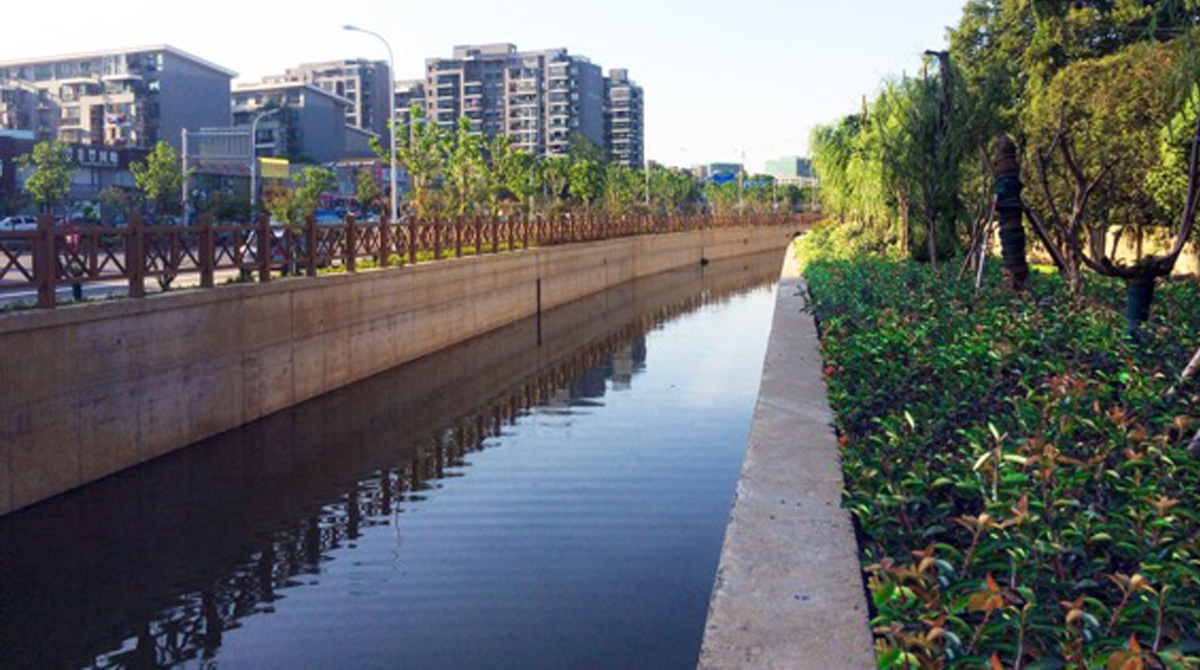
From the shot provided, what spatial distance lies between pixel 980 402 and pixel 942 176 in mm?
14170

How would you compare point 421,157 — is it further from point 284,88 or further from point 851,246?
point 284,88

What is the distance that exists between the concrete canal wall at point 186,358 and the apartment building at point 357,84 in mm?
136067

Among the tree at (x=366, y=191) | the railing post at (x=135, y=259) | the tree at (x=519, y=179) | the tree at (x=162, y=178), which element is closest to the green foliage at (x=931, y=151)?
the railing post at (x=135, y=259)

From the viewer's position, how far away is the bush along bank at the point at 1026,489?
4613 mm

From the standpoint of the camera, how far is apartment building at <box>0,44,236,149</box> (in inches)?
3693

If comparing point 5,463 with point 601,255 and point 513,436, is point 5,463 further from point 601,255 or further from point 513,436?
point 601,255

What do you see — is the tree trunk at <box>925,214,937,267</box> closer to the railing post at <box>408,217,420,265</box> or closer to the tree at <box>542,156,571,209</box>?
the railing post at <box>408,217,420,265</box>

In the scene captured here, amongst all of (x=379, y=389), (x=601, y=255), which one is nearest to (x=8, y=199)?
(x=601, y=255)

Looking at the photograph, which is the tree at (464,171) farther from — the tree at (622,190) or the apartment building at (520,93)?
the apartment building at (520,93)

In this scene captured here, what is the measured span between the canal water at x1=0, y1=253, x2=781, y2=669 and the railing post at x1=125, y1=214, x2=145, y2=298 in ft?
7.10

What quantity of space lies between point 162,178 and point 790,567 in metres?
62.8

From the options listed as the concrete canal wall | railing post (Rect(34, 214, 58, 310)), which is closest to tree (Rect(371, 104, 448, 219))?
the concrete canal wall

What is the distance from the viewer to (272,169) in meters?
84.5

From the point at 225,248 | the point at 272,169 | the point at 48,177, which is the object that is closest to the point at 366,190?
the point at 272,169
